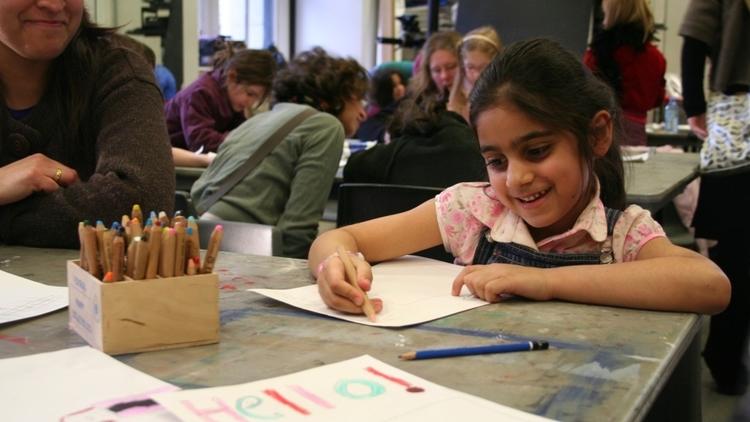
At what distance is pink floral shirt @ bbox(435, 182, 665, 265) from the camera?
1.30 metres

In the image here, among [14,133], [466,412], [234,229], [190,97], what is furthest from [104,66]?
[190,97]

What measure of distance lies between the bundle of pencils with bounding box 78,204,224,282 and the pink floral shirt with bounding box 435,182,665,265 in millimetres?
623

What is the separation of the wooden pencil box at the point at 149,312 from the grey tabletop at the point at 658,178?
55.4 inches

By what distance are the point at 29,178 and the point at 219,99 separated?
2650 mm

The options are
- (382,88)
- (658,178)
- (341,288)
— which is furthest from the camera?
(382,88)

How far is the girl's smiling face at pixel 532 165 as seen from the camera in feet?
4.17

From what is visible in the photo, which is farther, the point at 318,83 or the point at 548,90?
the point at 318,83

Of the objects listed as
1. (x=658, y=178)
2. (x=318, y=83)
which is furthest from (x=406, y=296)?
(x=318, y=83)

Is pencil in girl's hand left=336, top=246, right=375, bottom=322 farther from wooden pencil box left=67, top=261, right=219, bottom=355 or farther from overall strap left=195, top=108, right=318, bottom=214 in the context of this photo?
overall strap left=195, top=108, right=318, bottom=214

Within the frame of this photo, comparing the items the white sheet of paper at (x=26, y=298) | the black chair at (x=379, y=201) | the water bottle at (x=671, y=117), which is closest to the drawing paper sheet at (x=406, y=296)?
the white sheet of paper at (x=26, y=298)

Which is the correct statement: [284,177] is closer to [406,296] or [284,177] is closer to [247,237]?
[247,237]

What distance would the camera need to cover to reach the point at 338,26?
771 cm

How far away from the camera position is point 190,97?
3.99 m

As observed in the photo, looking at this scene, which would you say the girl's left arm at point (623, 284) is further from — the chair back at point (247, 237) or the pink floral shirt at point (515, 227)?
the chair back at point (247, 237)
